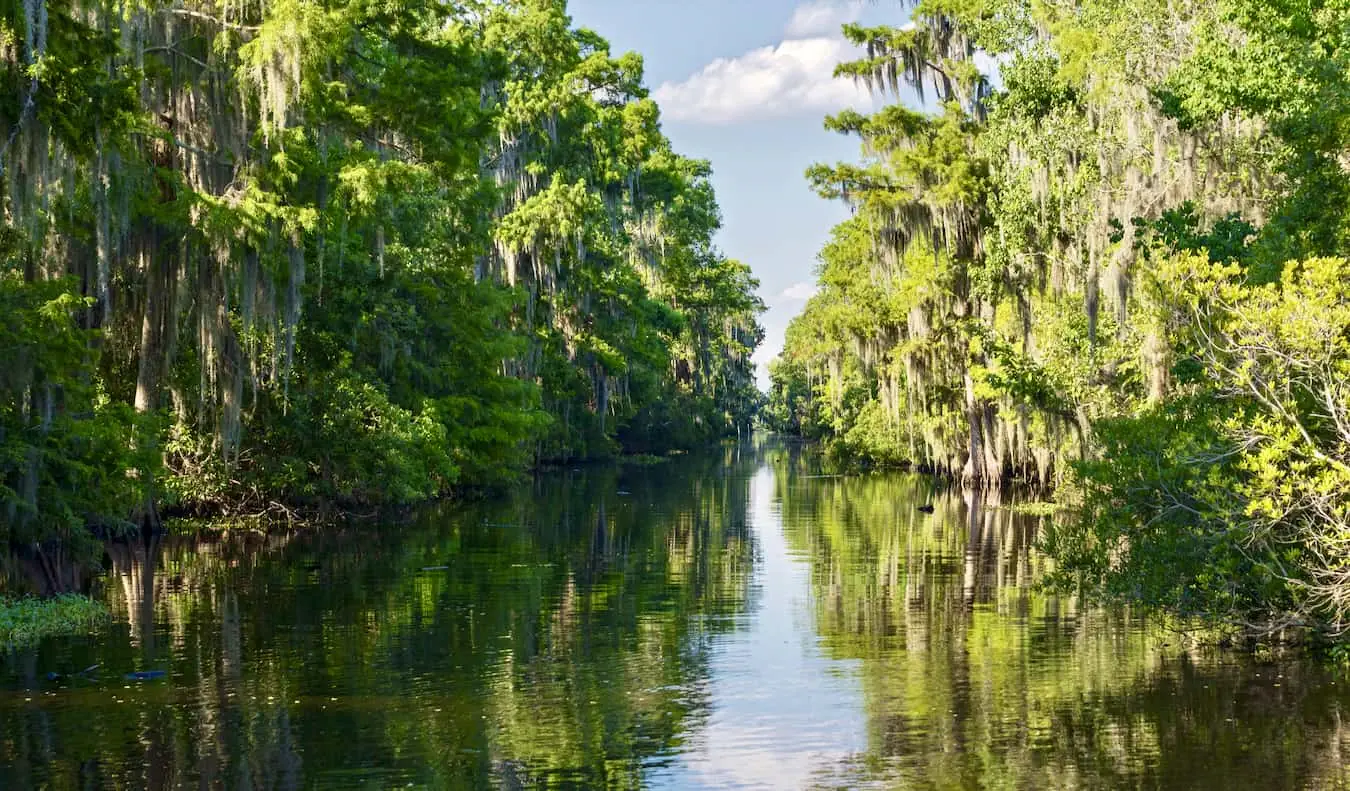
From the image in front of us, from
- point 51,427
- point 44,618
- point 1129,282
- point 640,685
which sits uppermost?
point 1129,282

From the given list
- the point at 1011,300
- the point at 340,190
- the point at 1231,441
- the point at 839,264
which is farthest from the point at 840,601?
the point at 839,264

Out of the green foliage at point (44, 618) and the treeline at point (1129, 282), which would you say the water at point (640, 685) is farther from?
the treeline at point (1129, 282)

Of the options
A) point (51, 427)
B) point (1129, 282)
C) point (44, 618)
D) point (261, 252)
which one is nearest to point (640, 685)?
point (44, 618)

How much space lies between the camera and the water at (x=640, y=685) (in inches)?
410

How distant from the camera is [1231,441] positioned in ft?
44.2

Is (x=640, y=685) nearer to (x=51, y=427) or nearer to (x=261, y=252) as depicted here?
(x=51, y=427)

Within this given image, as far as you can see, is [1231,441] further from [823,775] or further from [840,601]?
[840,601]

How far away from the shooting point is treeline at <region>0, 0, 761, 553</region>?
16.5 m

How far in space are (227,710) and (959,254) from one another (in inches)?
1127

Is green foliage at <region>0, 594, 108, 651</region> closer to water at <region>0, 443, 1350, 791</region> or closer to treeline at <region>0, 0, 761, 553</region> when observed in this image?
water at <region>0, 443, 1350, 791</region>

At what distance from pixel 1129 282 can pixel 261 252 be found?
15001 mm

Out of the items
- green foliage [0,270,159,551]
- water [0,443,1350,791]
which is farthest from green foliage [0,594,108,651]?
green foliage [0,270,159,551]

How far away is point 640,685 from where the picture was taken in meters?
13.7

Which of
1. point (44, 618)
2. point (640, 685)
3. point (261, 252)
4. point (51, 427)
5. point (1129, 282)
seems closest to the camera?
point (640, 685)
